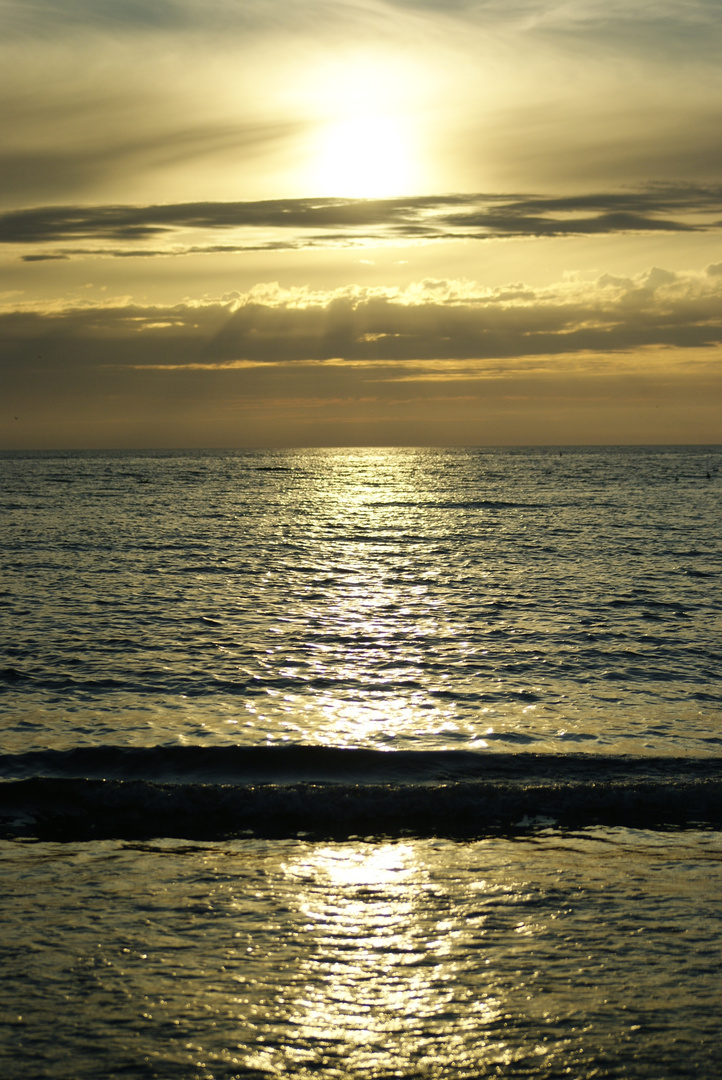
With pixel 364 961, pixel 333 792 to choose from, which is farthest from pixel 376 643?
pixel 364 961

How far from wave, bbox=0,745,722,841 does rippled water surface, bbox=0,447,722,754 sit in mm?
743

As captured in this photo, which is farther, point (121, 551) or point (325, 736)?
point (121, 551)

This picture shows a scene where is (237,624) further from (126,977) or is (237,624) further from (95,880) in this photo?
(126,977)

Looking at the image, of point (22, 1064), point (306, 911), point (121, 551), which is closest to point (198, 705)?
point (306, 911)

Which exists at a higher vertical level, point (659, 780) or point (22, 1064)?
point (22, 1064)

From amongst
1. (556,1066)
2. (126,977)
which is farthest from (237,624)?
(556,1066)

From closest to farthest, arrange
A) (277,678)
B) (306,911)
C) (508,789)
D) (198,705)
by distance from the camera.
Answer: (306,911) → (508,789) → (198,705) → (277,678)

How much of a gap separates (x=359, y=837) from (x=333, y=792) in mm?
1158

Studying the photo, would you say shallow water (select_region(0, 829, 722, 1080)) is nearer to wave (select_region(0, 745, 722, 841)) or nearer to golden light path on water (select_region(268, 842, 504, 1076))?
golden light path on water (select_region(268, 842, 504, 1076))

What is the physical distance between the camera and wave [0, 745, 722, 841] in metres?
9.70

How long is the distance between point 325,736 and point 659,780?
4710 millimetres

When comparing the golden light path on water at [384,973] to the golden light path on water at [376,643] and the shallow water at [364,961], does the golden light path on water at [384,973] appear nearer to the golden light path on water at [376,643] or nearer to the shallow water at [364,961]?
the shallow water at [364,961]

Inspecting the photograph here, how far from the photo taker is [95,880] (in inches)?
310

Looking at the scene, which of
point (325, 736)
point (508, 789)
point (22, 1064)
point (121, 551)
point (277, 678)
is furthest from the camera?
point (121, 551)
